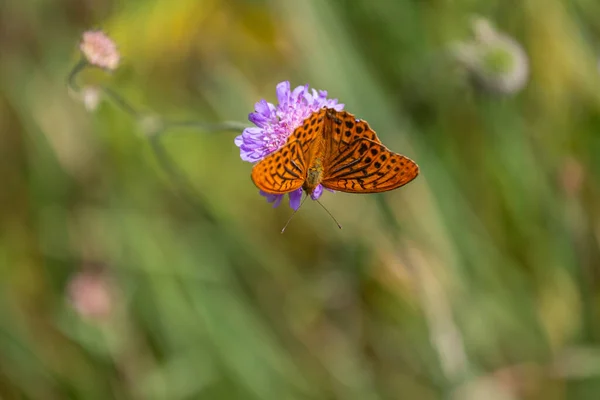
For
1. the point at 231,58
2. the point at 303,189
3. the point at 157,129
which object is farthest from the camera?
the point at 231,58

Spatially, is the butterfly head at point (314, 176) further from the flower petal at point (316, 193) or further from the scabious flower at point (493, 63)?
the scabious flower at point (493, 63)

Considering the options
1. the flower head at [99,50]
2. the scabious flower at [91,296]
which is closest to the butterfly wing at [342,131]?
the flower head at [99,50]

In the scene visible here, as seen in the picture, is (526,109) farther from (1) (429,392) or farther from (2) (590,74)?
(1) (429,392)

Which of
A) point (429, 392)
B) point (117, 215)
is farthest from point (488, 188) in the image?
point (117, 215)

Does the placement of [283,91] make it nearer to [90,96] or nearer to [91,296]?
[90,96]

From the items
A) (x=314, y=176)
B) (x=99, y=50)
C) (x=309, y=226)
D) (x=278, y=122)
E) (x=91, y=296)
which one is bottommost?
(x=314, y=176)

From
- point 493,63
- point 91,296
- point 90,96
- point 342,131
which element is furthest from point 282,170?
point 91,296
